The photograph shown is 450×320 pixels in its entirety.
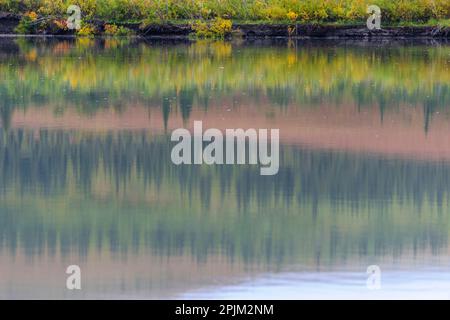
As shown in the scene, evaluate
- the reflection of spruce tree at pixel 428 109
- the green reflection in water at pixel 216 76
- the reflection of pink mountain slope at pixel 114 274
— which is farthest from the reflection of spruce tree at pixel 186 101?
the reflection of pink mountain slope at pixel 114 274

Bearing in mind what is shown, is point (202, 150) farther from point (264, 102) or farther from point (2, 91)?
point (2, 91)

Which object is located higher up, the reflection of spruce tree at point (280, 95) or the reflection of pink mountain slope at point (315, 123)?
the reflection of spruce tree at point (280, 95)

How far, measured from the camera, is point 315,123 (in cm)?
1641

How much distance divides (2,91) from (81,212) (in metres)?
9.62

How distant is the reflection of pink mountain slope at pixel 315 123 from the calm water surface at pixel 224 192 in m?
0.03

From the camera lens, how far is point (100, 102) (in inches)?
739

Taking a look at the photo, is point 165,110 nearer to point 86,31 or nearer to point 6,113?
point 6,113

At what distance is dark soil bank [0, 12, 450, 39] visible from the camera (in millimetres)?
36625

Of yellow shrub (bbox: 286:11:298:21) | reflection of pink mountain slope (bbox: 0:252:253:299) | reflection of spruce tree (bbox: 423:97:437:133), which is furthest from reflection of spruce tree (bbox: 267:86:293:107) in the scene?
yellow shrub (bbox: 286:11:298:21)

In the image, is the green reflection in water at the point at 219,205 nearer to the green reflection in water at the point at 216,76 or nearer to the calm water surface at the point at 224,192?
→ the calm water surface at the point at 224,192

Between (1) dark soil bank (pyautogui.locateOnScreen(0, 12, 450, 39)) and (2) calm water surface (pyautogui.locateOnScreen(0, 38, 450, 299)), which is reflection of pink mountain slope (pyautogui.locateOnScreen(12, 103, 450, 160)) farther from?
(1) dark soil bank (pyautogui.locateOnScreen(0, 12, 450, 39))

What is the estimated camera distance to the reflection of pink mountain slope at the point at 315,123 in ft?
48.1
